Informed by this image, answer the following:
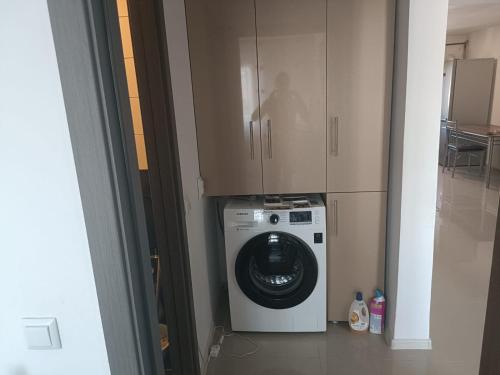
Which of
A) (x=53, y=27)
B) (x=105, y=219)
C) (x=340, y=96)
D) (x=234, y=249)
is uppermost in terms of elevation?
(x=53, y=27)

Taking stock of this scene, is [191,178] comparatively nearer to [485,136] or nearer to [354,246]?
[354,246]

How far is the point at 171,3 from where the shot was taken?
5.83 ft

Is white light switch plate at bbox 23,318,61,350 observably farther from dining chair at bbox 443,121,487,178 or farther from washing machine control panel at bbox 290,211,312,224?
dining chair at bbox 443,121,487,178

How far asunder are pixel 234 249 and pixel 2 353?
1.45 metres

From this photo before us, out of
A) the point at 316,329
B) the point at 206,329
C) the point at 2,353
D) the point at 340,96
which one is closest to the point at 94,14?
the point at 2,353

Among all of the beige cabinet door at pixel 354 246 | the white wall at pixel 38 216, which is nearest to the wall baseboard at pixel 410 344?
the beige cabinet door at pixel 354 246

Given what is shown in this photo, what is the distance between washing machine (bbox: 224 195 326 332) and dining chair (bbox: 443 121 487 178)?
4821 millimetres

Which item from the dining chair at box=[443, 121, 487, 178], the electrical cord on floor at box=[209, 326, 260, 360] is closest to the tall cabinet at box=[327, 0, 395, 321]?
the electrical cord on floor at box=[209, 326, 260, 360]

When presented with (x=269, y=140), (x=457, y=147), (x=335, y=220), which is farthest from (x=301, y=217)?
(x=457, y=147)

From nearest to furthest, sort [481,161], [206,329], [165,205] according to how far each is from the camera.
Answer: [165,205]
[206,329]
[481,161]

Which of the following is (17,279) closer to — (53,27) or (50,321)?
(50,321)

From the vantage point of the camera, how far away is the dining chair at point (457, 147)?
5996mm

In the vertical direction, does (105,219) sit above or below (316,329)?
above

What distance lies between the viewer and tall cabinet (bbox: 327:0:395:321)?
1998 mm
